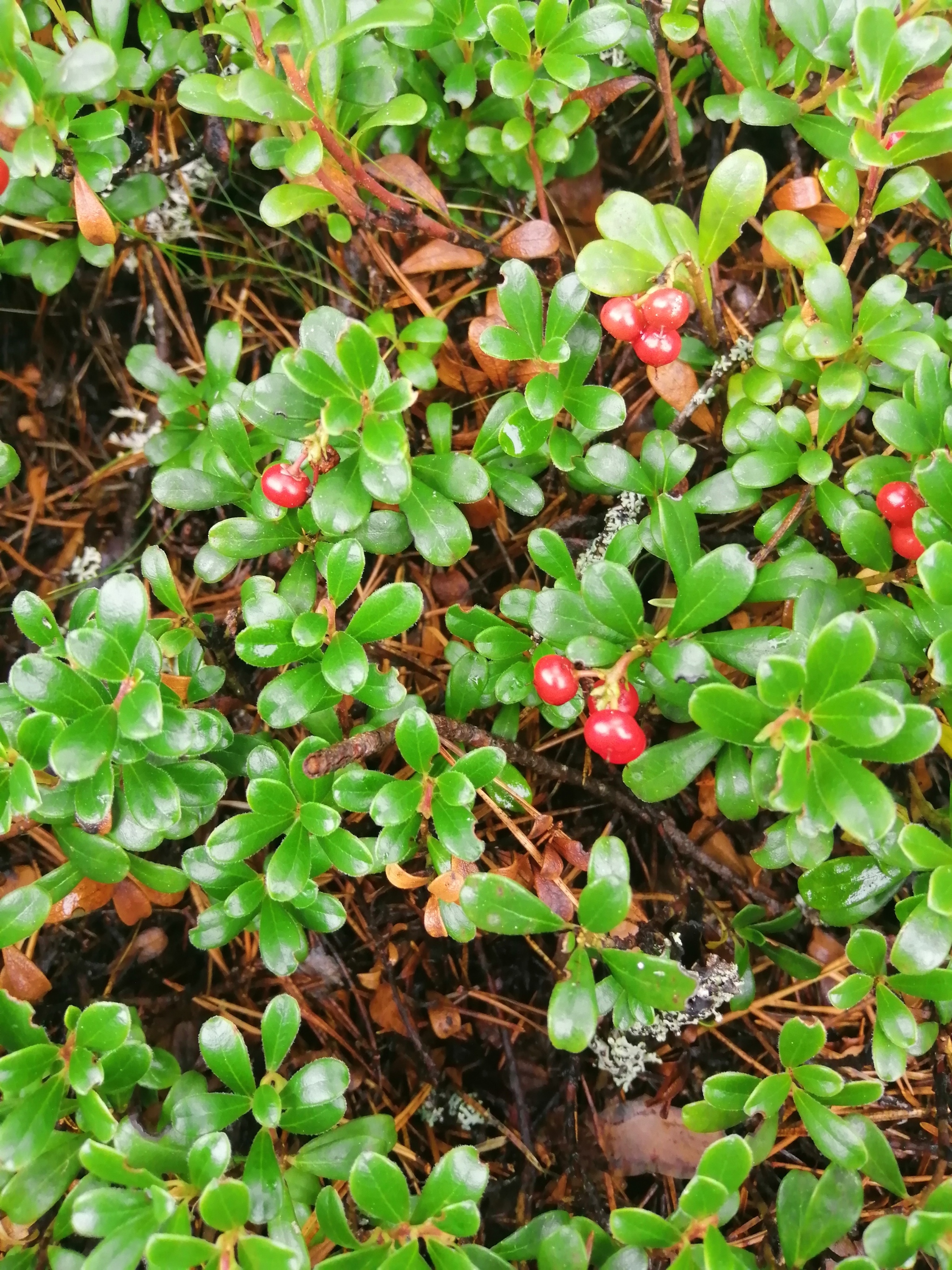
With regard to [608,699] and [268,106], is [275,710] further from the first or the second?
[268,106]

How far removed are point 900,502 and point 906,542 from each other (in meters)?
0.10

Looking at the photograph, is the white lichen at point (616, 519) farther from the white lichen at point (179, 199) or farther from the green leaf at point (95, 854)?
the white lichen at point (179, 199)

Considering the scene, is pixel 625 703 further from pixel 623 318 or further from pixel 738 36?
pixel 738 36

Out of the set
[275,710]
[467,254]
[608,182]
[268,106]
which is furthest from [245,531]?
[608,182]

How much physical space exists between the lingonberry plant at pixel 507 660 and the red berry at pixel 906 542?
0.01 m

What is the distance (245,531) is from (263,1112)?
1.35 metres

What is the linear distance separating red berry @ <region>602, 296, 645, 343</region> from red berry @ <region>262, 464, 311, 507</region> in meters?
0.81

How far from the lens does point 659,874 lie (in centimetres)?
276

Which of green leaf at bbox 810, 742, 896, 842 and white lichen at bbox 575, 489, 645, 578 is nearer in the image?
green leaf at bbox 810, 742, 896, 842

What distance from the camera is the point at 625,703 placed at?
2.02m

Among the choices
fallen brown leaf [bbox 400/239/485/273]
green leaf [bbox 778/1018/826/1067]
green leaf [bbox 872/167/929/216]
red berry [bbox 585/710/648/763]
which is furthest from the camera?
fallen brown leaf [bbox 400/239/485/273]

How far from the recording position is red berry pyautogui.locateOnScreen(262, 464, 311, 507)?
7.08 ft

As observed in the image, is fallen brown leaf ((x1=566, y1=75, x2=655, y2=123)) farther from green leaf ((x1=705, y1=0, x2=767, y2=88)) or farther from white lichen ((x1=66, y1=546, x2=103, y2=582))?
white lichen ((x1=66, y1=546, x2=103, y2=582))

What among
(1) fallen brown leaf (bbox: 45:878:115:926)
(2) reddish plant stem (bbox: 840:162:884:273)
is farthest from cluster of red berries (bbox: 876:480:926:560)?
(1) fallen brown leaf (bbox: 45:878:115:926)
